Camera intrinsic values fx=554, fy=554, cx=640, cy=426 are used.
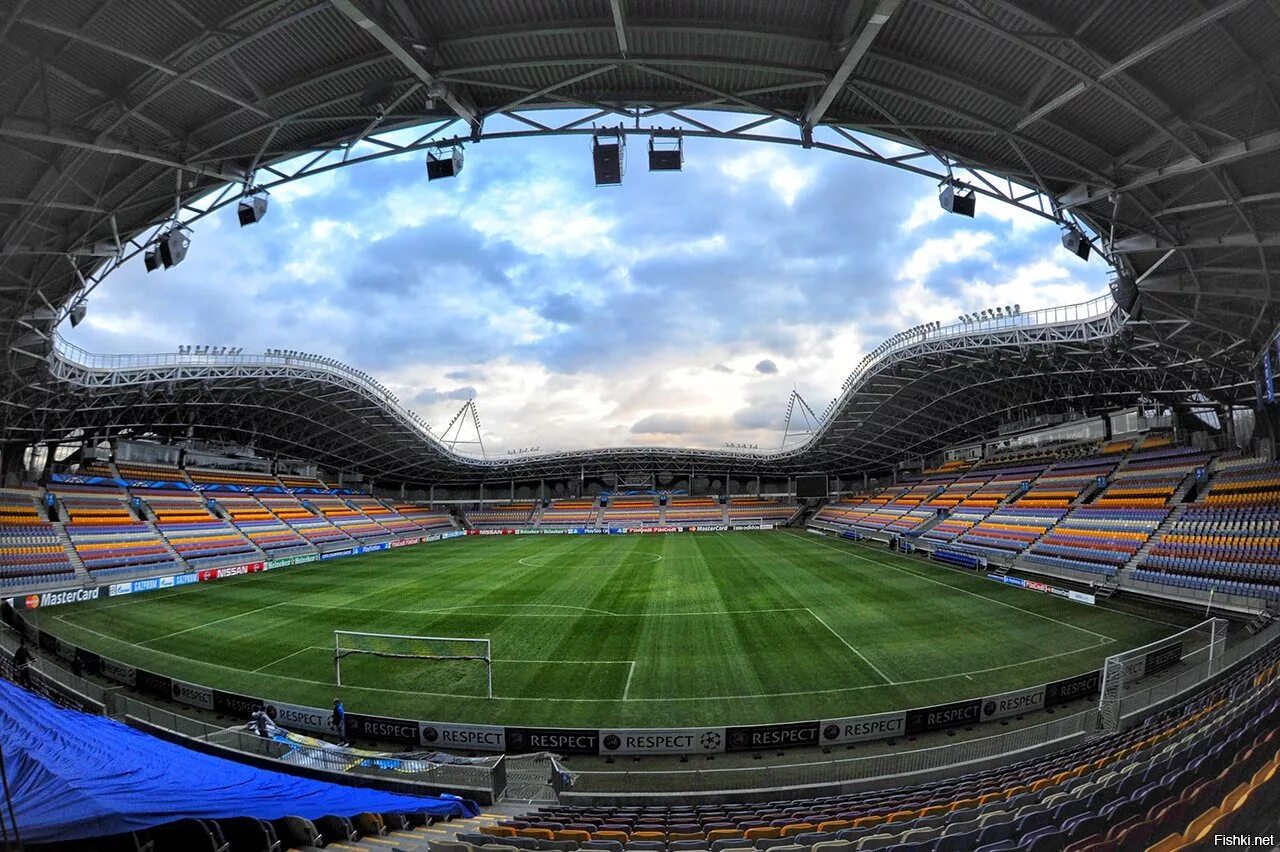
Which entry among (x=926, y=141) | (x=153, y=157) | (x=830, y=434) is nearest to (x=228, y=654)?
(x=153, y=157)

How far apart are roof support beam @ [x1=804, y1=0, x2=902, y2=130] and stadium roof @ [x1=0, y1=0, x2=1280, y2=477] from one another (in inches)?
1.2

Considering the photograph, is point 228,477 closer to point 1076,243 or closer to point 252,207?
point 252,207

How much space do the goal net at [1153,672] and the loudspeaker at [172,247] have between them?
2346 centimetres

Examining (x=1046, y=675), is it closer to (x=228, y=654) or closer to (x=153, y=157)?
(x=153, y=157)

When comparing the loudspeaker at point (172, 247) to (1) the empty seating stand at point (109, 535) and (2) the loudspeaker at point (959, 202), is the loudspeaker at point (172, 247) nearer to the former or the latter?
(2) the loudspeaker at point (959, 202)

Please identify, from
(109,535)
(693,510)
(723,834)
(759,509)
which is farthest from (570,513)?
(723,834)

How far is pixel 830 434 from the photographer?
55375mm

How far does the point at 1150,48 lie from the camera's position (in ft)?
25.8

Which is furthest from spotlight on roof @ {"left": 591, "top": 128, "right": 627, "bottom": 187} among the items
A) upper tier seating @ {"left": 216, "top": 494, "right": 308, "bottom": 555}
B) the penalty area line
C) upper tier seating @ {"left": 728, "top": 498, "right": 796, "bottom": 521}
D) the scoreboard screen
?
the scoreboard screen

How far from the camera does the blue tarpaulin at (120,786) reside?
4.91m

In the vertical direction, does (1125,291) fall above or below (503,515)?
above

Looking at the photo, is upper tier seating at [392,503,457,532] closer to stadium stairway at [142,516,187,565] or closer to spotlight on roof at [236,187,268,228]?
stadium stairway at [142,516,187,565]

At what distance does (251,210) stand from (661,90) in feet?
29.4

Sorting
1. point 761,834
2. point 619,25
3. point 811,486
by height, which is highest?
point 619,25
